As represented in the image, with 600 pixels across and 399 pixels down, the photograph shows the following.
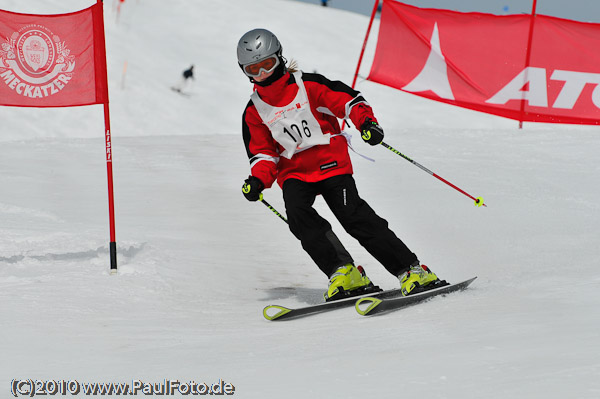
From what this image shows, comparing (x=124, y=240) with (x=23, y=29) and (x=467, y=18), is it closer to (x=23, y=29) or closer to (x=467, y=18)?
(x=23, y=29)

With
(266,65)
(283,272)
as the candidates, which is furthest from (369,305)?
(283,272)

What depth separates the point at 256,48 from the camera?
14.0ft

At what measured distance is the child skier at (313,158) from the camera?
430 cm

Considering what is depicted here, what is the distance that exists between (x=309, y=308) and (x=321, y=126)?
111 centimetres

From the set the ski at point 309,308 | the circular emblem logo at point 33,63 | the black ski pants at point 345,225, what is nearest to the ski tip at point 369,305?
the ski at point 309,308

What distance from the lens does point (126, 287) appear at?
4656mm

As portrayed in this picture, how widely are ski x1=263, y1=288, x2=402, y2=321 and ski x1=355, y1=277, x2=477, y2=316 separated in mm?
108

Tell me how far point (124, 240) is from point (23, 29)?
67.7 inches

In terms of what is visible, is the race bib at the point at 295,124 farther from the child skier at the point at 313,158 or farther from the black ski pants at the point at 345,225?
the black ski pants at the point at 345,225

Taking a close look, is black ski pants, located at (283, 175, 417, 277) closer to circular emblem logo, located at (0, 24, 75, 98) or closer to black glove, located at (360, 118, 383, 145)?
black glove, located at (360, 118, 383, 145)

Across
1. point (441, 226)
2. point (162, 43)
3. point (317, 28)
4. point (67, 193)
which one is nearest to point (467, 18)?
point (441, 226)

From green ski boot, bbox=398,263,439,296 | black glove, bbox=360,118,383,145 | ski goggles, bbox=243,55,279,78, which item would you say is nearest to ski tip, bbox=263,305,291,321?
green ski boot, bbox=398,263,439,296

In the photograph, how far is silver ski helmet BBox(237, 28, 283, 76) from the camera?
4.25 m

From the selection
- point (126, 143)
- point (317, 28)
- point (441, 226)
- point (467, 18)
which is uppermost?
point (467, 18)
